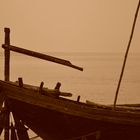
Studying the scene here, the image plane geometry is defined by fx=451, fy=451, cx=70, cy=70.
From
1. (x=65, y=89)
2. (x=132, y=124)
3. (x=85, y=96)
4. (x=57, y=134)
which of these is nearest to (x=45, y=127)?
(x=57, y=134)

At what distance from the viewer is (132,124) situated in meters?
4.73

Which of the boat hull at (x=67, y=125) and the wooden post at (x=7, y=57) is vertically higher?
the wooden post at (x=7, y=57)

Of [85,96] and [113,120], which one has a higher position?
[85,96]

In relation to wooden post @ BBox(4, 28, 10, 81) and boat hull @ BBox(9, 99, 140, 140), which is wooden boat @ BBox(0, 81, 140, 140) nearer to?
boat hull @ BBox(9, 99, 140, 140)

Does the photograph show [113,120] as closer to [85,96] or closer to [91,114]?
[91,114]

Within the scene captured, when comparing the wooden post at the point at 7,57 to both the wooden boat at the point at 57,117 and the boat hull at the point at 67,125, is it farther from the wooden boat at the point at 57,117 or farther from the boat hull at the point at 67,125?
the boat hull at the point at 67,125

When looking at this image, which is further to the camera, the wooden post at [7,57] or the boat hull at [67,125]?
the wooden post at [7,57]

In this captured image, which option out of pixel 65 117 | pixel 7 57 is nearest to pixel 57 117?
pixel 65 117

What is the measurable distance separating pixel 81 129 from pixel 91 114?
0.91ft

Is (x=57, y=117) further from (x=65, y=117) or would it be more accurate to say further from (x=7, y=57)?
(x=7, y=57)

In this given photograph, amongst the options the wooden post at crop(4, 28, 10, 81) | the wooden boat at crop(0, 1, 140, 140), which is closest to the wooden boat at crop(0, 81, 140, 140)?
the wooden boat at crop(0, 1, 140, 140)

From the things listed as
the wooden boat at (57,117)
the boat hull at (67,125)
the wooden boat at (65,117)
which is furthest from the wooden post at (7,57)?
the boat hull at (67,125)

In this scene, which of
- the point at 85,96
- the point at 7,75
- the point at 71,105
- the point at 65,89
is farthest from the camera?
the point at 65,89

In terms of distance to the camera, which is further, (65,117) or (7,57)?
(7,57)
